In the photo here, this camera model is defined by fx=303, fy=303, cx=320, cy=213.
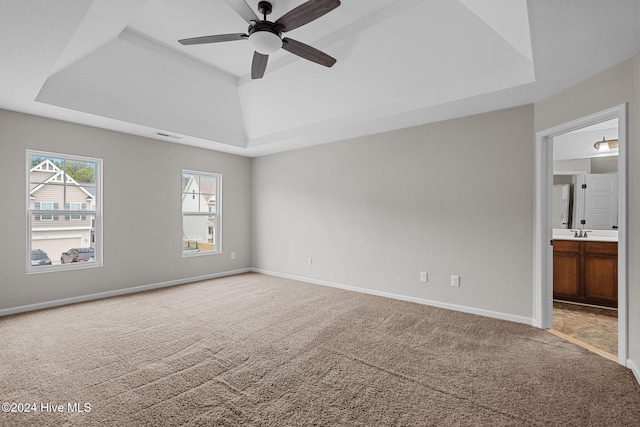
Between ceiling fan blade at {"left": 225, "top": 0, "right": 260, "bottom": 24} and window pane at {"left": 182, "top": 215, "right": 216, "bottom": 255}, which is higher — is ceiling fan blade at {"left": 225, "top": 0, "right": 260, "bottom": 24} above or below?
above

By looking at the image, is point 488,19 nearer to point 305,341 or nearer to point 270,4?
point 270,4

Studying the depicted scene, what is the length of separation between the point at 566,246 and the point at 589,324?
1156 millimetres

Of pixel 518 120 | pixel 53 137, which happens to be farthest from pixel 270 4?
pixel 53 137

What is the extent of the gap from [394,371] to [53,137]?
4.91 meters

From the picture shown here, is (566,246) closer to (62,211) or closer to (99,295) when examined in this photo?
(99,295)

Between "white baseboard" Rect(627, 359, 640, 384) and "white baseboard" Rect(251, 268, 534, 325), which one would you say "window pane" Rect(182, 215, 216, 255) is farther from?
"white baseboard" Rect(627, 359, 640, 384)

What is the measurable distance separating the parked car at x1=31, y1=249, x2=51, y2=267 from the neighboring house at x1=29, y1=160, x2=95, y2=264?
39 mm

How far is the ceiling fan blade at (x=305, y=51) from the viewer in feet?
8.56

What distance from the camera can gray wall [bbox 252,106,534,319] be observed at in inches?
137

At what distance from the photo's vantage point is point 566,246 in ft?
13.7

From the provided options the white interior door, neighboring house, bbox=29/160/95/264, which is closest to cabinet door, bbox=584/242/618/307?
the white interior door

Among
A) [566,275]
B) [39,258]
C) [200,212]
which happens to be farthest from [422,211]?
[39,258]

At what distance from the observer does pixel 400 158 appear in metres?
4.37

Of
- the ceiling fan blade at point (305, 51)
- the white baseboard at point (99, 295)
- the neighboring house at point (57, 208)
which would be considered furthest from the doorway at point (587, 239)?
the neighboring house at point (57, 208)
